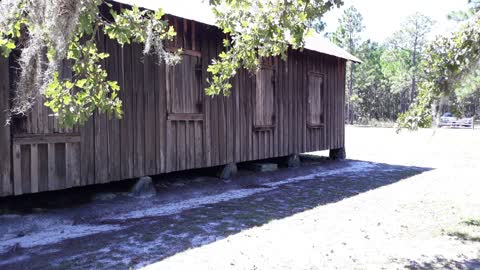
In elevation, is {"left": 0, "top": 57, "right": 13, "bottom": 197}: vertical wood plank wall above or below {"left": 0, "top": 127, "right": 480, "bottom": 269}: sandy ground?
above

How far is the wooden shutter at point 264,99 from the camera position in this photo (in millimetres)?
10438

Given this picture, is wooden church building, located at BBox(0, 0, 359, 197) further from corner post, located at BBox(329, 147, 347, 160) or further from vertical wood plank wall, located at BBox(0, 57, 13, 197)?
corner post, located at BBox(329, 147, 347, 160)

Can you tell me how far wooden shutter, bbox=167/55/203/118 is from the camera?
8188 millimetres

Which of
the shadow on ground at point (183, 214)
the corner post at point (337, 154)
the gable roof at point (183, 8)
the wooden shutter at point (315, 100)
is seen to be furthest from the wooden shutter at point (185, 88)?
the corner post at point (337, 154)

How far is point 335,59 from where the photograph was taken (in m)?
13.6

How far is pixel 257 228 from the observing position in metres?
5.84

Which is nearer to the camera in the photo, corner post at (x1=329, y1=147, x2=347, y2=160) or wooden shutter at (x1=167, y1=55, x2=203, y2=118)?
wooden shutter at (x1=167, y1=55, x2=203, y2=118)

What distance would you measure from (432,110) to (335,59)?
27.3 feet

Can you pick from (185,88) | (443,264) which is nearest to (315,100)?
(185,88)

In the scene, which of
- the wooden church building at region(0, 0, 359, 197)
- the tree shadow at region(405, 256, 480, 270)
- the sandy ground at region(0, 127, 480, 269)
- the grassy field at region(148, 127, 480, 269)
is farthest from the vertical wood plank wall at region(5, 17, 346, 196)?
the tree shadow at region(405, 256, 480, 270)

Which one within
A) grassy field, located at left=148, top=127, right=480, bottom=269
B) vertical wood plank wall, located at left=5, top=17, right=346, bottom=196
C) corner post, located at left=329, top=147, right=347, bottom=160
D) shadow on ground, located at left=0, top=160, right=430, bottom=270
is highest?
vertical wood plank wall, located at left=5, top=17, right=346, bottom=196

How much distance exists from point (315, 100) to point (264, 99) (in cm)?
255

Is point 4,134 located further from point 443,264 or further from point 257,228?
point 443,264

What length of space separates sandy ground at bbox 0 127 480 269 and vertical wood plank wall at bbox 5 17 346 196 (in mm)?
516
